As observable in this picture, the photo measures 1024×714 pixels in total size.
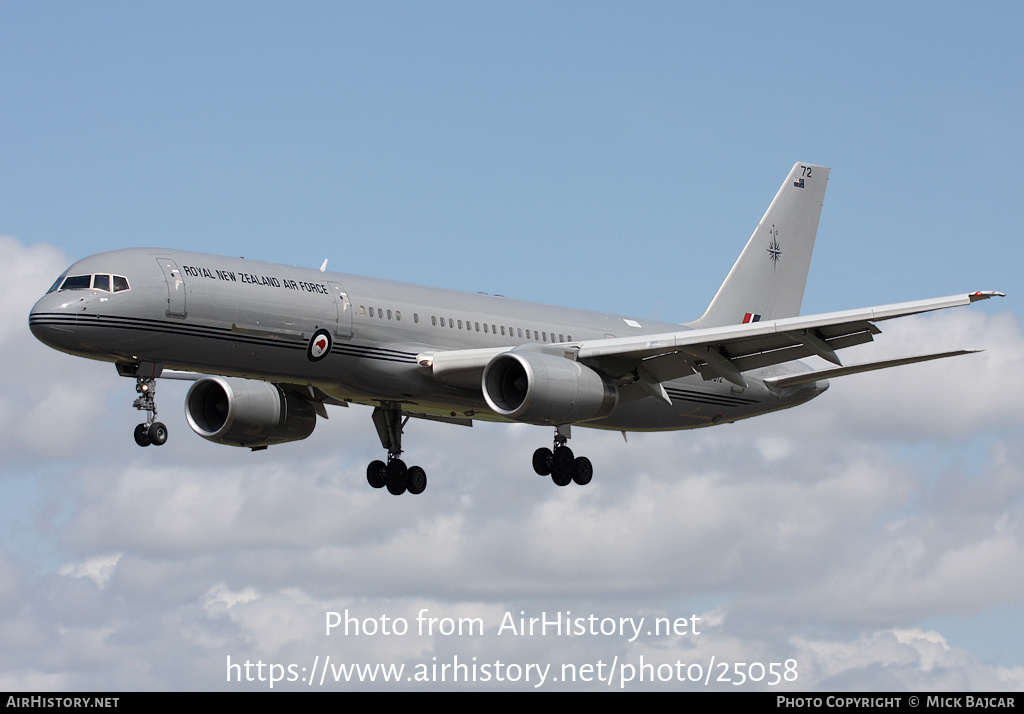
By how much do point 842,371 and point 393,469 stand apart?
477 inches

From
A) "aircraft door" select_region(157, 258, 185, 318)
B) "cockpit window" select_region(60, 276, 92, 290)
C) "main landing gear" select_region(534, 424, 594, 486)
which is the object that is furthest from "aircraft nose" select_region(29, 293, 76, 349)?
"main landing gear" select_region(534, 424, 594, 486)

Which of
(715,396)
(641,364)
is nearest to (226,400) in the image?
(641,364)

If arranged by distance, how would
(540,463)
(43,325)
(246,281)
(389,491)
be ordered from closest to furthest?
(43,325), (246,281), (540,463), (389,491)

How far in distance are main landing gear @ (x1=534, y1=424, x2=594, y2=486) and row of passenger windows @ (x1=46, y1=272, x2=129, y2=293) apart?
11.4m

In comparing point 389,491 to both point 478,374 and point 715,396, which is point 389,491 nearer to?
point 478,374

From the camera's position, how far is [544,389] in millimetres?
31031

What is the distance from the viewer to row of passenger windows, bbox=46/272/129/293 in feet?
93.2

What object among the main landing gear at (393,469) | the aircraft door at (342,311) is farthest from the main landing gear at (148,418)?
the main landing gear at (393,469)

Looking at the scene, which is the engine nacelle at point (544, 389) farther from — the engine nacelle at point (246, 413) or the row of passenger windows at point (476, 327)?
the engine nacelle at point (246, 413)

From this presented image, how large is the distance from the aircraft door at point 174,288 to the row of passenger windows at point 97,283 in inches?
34.2

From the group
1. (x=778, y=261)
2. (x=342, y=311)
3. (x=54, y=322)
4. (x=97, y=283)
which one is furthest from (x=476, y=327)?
(x=778, y=261)

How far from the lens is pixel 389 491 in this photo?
37406 millimetres

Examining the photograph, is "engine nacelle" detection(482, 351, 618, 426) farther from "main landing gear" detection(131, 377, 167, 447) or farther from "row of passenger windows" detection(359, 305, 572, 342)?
"main landing gear" detection(131, 377, 167, 447)
